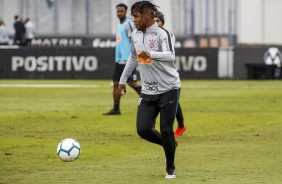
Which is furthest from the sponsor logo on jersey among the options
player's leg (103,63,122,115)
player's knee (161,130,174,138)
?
player's leg (103,63,122,115)

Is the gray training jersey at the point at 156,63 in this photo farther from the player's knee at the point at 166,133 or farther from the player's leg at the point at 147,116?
the player's knee at the point at 166,133

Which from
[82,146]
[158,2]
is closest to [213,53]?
[158,2]

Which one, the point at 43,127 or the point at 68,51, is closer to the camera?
the point at 43,127

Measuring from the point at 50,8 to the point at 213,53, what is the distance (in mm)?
12048

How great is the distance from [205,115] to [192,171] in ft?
30.3

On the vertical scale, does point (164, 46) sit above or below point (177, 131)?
above

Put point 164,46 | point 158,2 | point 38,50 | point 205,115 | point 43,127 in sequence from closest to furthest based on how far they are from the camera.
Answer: point 164,46 < point 43,127 < point 205,115 < point 38,50 < point 158,2

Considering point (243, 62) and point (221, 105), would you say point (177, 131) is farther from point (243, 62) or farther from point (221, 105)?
point (243, 62)

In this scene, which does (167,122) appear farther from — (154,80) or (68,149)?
(68,149)

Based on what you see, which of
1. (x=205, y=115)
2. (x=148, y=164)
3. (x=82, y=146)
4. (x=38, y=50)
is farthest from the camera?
(x=38, y=50)

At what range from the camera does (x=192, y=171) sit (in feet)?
42.5

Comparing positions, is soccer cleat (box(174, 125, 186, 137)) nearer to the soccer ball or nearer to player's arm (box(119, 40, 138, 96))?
the soccer ball

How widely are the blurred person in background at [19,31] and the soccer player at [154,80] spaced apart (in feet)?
113

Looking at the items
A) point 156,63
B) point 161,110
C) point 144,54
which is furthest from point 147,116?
point 144,54
